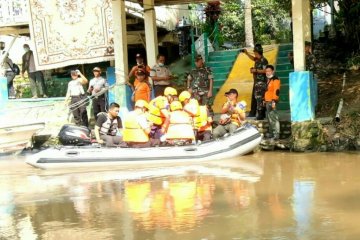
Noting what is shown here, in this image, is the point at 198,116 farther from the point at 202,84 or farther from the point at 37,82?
the point at 37,82

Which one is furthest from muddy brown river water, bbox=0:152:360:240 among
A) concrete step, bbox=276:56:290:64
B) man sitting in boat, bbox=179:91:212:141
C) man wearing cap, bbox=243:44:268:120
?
concrete step, bbox=276:56:290:64

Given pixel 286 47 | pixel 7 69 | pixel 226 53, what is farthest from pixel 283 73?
pixel 7 69

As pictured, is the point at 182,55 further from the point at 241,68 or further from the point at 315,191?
the point at 315,191

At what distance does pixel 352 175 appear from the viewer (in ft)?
31.5

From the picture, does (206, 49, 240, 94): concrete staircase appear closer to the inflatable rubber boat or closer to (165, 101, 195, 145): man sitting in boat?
(165, 101, 195, 145): man sitting in boat

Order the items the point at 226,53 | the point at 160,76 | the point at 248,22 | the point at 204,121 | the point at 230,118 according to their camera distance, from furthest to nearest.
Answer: the point at 248,22 → the point at 226,53 → the point at 160,76 → the point at 230,118 → the point at 204,121

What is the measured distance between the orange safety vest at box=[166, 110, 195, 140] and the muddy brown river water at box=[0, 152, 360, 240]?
2.25ft

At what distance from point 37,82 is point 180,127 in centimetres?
672

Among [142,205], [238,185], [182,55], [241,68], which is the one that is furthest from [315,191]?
[182,55]

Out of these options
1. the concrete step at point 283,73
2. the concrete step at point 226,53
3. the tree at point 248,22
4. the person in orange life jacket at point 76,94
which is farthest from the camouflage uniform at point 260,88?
the tree at point 248,22

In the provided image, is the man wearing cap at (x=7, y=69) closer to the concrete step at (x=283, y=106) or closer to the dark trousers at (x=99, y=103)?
the dark trousers at (x=99, y=103)

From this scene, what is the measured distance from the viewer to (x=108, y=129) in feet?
38.1

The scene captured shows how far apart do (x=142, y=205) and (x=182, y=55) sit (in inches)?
482

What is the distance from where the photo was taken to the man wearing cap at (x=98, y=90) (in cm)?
1376
